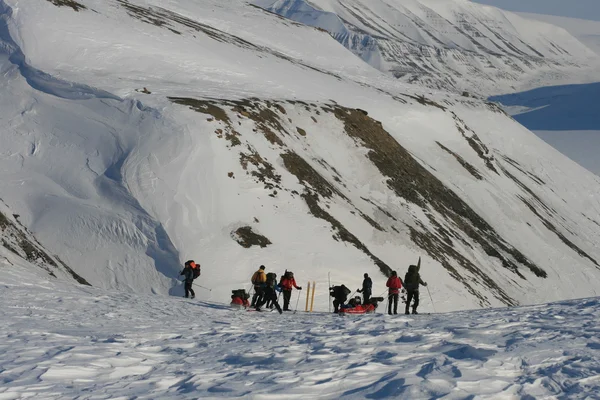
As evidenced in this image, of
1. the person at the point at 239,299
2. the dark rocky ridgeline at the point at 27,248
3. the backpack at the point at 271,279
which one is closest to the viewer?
the backpack at the point at 271,279

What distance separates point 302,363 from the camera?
45.8ft

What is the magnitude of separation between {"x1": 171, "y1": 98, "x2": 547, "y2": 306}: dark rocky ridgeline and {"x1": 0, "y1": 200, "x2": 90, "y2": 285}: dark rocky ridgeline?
11.6 meters

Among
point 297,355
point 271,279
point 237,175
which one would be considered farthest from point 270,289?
point 237,175

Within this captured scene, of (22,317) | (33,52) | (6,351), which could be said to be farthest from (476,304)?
(33,52)

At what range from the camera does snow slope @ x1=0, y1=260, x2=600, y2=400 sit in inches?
467

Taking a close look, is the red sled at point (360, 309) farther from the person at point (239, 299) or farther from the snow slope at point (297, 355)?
the snow slope at point (297, 355)

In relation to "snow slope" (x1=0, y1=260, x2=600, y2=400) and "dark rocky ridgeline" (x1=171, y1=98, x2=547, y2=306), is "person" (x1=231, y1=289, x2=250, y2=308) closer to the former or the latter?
"snow slope" (x1=0, y1=260, x2=600, y2=400)

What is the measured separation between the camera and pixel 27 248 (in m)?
32.8

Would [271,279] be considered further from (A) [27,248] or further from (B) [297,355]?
(A) [27,248]

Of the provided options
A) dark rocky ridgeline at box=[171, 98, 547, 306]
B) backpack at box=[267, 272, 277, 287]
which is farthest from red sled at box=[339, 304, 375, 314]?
dark rocky ridgeline at box=[171, 98, 547, 306]

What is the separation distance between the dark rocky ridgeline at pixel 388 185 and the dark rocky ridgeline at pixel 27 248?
11.6 meters

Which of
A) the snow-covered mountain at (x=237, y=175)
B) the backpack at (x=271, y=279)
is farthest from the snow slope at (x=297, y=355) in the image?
the snow-covered mountain at (x=237, y=175)

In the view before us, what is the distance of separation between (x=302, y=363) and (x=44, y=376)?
4.26 m

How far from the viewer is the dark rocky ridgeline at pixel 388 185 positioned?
42906 millimetres
